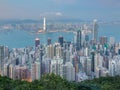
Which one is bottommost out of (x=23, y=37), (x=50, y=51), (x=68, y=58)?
(x=68, y=58)

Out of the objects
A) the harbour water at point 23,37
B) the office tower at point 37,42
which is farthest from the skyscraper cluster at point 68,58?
the harbour water at point 23,37

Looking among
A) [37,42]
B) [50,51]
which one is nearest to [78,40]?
[37,42]

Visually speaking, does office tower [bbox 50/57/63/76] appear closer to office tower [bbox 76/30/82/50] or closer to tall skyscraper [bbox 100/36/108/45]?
office tower [bbox 76/30/82/50]

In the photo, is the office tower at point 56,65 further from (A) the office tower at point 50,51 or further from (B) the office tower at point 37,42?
(B) the office tower at point 37,42

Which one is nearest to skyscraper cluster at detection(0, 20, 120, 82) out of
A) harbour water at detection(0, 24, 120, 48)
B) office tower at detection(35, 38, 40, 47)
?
office tower at detection(35, 38, 40, 47)

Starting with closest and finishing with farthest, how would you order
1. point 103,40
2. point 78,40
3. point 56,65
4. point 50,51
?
point 56,65 < point 50,51 < point 78,40 < point 103,40

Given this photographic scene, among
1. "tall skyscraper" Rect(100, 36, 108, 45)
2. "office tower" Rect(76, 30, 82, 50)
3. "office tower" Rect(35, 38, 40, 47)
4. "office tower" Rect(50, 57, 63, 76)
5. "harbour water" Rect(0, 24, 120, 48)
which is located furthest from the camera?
"tall skyscraper" Rect(100, 36, 108, 45)

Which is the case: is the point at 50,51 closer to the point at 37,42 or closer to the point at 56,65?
the point at 37,42

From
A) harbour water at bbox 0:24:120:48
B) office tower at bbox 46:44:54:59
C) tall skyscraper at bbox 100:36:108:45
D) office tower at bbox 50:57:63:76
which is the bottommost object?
office tower at bbox 50:57:63:76

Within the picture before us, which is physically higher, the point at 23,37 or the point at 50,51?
the point at 23,37
